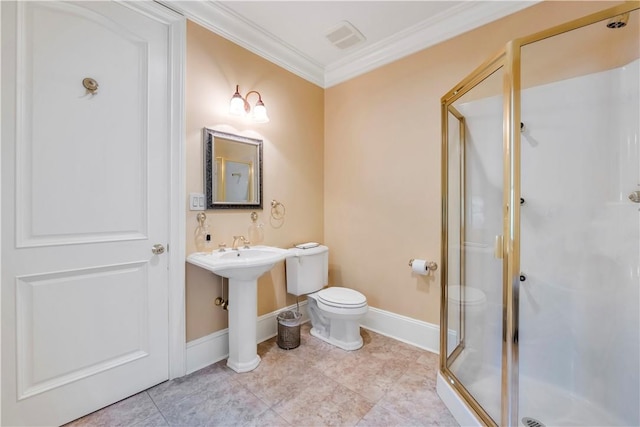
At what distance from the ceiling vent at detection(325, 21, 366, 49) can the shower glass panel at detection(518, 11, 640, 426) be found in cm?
131

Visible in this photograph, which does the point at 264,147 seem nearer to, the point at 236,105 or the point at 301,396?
the point at 236,105

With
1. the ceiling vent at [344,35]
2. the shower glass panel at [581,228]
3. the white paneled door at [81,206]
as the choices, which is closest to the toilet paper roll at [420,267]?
the shower glass panel at [581,228]


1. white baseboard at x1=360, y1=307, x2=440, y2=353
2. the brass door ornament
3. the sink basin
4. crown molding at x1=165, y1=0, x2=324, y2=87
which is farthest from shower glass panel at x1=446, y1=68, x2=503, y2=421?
the brass door ornament

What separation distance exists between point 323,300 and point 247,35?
220cm

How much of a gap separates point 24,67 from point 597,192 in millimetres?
3024

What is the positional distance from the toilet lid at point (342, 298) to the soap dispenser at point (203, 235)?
0.98 metres

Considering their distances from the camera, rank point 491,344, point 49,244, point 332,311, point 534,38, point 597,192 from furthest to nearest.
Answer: point 332,311 → point 491,344 → point 597,192 → point 49,244 → point 534,38

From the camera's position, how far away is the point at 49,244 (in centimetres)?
138

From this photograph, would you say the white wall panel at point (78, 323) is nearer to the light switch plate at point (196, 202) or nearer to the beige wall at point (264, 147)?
the beige wall at point (264, 147)

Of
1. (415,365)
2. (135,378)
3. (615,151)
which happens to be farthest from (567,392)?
(135,378)

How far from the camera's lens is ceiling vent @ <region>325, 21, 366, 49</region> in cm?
214

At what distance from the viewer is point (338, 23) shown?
6.89 feet

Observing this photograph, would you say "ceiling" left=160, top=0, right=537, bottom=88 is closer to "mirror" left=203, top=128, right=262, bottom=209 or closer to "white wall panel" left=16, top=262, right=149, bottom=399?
"mirror" left=203, top=128, right=262, bottom=209

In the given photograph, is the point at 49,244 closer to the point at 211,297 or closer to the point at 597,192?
the point at 211,297
